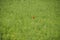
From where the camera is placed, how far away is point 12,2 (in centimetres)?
199

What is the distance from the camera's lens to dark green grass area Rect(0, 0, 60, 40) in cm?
191

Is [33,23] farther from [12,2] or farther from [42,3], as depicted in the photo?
[12,2]

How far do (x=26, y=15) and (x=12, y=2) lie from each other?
1.09ft

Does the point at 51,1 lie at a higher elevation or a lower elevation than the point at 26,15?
higher

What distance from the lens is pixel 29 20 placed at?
6.39 feet

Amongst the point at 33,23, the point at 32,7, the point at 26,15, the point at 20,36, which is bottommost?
the point at 20,36

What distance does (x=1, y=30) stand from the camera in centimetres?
198

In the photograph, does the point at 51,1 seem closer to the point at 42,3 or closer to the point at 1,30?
the point at 42,3

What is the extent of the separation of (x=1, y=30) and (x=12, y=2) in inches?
20.3

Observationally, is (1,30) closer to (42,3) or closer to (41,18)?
(41,18)

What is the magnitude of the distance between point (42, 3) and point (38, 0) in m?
0.09

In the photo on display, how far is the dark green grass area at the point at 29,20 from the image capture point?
1.91 meters

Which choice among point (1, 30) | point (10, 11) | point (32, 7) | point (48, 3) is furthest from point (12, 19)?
point (48, 3)

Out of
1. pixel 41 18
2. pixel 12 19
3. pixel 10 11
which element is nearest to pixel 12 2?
pixel 10 11
